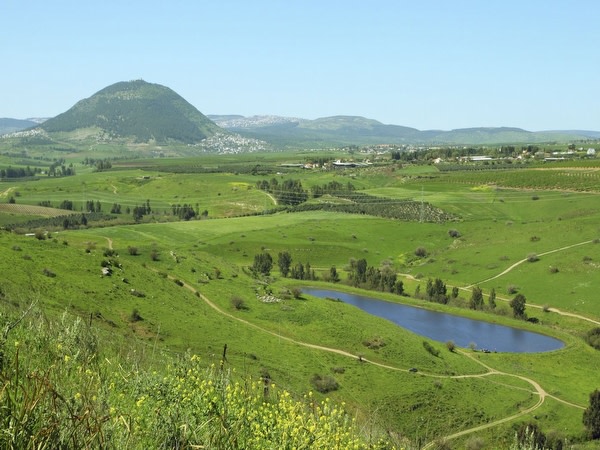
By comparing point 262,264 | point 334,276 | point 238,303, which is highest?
point 238,303

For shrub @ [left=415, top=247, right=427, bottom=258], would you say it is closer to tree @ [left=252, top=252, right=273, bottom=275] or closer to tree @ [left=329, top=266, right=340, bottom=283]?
tree @ [left=329, top=266, right=340, bottom=283]

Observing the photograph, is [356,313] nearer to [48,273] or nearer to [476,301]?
[476,301]

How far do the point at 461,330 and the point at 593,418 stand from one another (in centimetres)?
3710

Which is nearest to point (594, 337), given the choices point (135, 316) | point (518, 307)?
point (518, 307)

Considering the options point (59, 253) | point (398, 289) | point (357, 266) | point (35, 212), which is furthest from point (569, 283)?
point (35, 212)

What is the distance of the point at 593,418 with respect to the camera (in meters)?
51.2

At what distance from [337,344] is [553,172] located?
532 feet

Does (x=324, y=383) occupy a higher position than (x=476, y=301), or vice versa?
(x=324, y=383)

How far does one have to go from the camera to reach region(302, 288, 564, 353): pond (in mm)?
81312

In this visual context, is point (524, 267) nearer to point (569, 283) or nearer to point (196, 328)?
point (569, 283)

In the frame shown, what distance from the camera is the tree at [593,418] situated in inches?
1997

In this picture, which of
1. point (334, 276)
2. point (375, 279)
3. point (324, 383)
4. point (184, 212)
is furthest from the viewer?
point (184, 212)

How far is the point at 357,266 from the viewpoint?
388ft

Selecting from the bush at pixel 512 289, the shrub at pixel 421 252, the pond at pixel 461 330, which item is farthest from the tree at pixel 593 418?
the shrub at pixel 421 252
